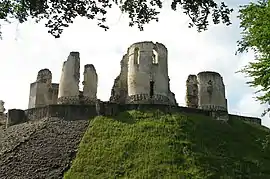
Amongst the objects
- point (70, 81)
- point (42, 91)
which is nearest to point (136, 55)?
point (70, 81)

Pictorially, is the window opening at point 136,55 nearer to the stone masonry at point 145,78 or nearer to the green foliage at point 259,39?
the stone masonry at point 145,78

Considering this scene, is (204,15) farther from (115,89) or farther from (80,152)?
(115,89)

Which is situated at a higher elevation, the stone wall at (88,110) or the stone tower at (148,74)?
the stone tower at (148,74)

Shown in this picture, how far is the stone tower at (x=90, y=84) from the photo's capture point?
34469 mm

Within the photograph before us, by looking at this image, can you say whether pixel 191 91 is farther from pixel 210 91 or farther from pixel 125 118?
pixel 125 118

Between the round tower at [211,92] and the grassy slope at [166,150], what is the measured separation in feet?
8.06

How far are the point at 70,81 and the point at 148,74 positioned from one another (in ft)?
17.6

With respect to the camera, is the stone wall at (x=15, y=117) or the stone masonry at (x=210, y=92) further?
the stone masonry at (x=210, y=92)

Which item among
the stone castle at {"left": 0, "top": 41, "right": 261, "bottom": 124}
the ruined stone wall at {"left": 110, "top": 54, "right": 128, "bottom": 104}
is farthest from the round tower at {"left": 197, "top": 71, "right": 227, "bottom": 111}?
the ruined stone wall at {"left": 110, "top": 54, "right": 128, "bottom": 104}

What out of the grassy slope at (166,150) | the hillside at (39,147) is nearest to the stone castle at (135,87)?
the hillside at (39,147)

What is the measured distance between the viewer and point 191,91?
37281 millimetres

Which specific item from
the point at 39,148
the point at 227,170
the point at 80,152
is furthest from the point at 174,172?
the point at 39,148

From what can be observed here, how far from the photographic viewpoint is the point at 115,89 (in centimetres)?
3575

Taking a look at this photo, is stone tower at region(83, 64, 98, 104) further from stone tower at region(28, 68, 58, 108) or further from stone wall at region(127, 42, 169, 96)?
stone tower at region(28, 68, 58, 108)
